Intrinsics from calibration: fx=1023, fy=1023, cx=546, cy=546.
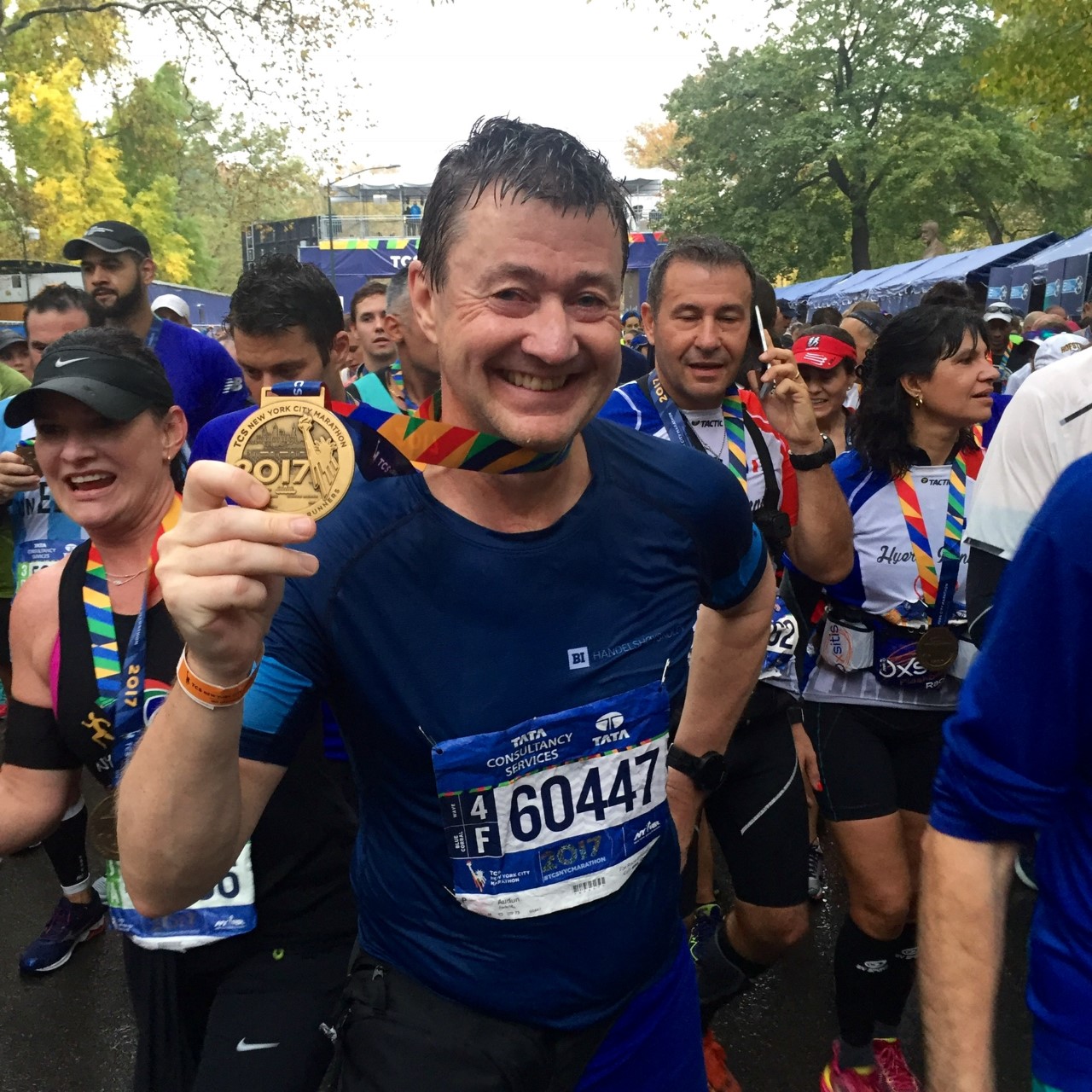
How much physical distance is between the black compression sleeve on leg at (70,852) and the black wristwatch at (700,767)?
2607 mm

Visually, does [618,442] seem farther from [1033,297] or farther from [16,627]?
[1033,297]

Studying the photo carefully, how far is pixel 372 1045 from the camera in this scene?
1602mm

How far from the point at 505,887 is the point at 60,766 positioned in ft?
3.84

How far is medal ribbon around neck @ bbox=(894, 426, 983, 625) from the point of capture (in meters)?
3.19

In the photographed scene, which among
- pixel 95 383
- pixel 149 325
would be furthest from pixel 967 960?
pixel 149 325

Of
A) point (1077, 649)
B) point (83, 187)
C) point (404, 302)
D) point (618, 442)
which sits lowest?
point (1077, 649)

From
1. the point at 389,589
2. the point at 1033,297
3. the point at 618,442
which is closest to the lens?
the point at 389,589

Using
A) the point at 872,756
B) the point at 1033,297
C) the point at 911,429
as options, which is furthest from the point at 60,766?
the point at 1033,297

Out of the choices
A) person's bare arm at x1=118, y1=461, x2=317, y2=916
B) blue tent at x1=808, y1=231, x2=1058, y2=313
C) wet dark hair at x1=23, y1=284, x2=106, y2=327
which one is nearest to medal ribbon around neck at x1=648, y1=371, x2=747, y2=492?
person's bare arm at x1=118, y1=461, x2=317, y2=916

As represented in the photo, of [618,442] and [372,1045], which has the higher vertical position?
[618,442]

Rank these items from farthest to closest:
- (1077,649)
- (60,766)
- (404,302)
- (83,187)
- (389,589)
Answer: (83,187) → (404,302) → (60,766) → (389,589) → (1077,649)

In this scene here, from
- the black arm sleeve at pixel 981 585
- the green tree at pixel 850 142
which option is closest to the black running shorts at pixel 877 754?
the black arm sleeve at pixel 981 585

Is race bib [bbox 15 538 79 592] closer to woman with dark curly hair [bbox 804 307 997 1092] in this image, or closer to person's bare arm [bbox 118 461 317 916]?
woman with dark curly hair [bbox 804 307 997 1092]

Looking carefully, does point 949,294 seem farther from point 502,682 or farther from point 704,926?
point 502,682
